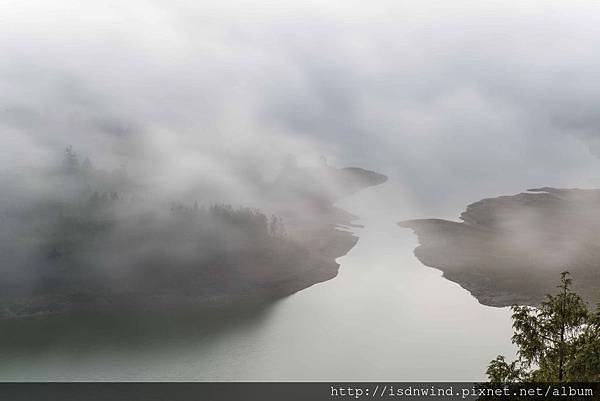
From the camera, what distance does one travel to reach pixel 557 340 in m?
25.6

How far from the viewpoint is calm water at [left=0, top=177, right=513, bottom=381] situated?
92.4m

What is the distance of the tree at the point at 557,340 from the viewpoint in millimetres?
23484

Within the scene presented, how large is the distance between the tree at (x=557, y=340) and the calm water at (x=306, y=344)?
65.9 meters

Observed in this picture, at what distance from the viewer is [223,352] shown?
103 metres

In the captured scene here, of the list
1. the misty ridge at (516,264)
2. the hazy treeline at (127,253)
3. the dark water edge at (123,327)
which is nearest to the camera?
the dark water edge at (123,327)

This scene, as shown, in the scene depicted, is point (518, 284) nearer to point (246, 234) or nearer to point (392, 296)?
point (392, 296)

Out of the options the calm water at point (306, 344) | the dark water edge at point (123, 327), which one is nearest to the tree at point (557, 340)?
the calm water at point (306, 344)

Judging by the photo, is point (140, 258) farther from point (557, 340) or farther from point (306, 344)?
point (557, 340)

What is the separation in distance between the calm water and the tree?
65868mm

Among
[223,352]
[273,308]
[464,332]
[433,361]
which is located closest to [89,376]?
[223,352]

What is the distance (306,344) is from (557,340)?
85123 millimetres

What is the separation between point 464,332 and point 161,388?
67364 millimetres

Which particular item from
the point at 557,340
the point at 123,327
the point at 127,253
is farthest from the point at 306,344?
the point at 127,253

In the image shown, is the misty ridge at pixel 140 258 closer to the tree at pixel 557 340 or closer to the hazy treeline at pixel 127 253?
the hazy treeline at pixel 127 253
